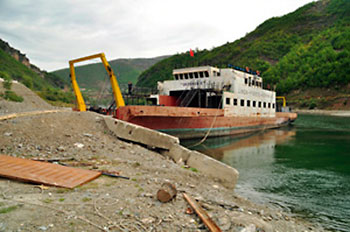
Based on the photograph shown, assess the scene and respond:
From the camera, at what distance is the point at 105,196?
3844 mm

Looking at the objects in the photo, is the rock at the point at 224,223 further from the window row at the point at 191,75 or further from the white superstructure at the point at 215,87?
the window row at the point at 191,75

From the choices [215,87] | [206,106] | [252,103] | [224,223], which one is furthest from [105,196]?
[252,103]

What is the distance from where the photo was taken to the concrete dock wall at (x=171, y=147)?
7.06 meters

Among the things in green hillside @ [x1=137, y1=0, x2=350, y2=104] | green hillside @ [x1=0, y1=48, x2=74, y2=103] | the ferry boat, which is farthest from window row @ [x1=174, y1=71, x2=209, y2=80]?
green hillside @ [x1=137, y1=0, x2=350, y2=104]

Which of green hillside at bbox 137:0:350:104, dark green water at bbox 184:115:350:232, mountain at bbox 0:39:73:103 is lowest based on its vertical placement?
dark green water at bbox 184:115:350:232

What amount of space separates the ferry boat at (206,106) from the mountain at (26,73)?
2506 cm

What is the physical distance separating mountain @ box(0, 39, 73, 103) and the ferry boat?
25056 millimetres

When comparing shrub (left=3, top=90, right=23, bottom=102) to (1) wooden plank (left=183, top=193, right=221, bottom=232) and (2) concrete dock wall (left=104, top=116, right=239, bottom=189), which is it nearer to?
(2) concrete dock wall (left=104, top=116, right=239, bottom=189)

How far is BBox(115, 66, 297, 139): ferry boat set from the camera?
47.9ft

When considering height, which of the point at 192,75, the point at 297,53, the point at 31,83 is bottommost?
the point at 192,75

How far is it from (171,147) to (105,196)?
4556 millimetres

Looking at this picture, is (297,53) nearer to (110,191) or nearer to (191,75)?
(191,75)

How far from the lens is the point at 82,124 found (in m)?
8.70

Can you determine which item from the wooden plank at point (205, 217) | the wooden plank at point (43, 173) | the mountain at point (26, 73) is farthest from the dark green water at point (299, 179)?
the mountain at point (26, 73)
